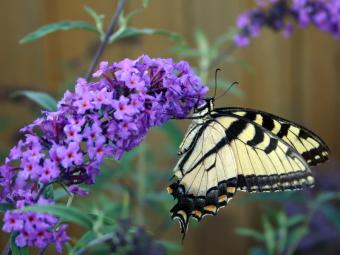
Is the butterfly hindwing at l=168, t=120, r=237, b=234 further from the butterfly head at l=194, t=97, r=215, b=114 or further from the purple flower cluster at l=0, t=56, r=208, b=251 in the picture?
the purple flower cluster at l=0, t=56, r=208, b=251

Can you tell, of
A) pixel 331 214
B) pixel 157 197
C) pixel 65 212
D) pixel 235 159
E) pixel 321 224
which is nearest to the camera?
pixel 65 212

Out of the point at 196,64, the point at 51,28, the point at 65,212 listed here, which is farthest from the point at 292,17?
the point at 65,212

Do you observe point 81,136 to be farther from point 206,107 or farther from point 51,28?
point 51,28

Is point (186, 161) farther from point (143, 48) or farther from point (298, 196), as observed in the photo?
point (143, 48)

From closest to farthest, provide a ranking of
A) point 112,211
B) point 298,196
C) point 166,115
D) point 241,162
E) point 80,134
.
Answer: point 80,134 < point 166,115 < point 241,162 < point 112,211 < point 298,196

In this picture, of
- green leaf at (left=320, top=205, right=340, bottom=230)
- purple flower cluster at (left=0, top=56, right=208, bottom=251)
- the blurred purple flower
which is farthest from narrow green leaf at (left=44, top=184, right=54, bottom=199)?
the blurred purple flower

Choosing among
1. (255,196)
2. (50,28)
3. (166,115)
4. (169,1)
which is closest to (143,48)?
(169,1)
